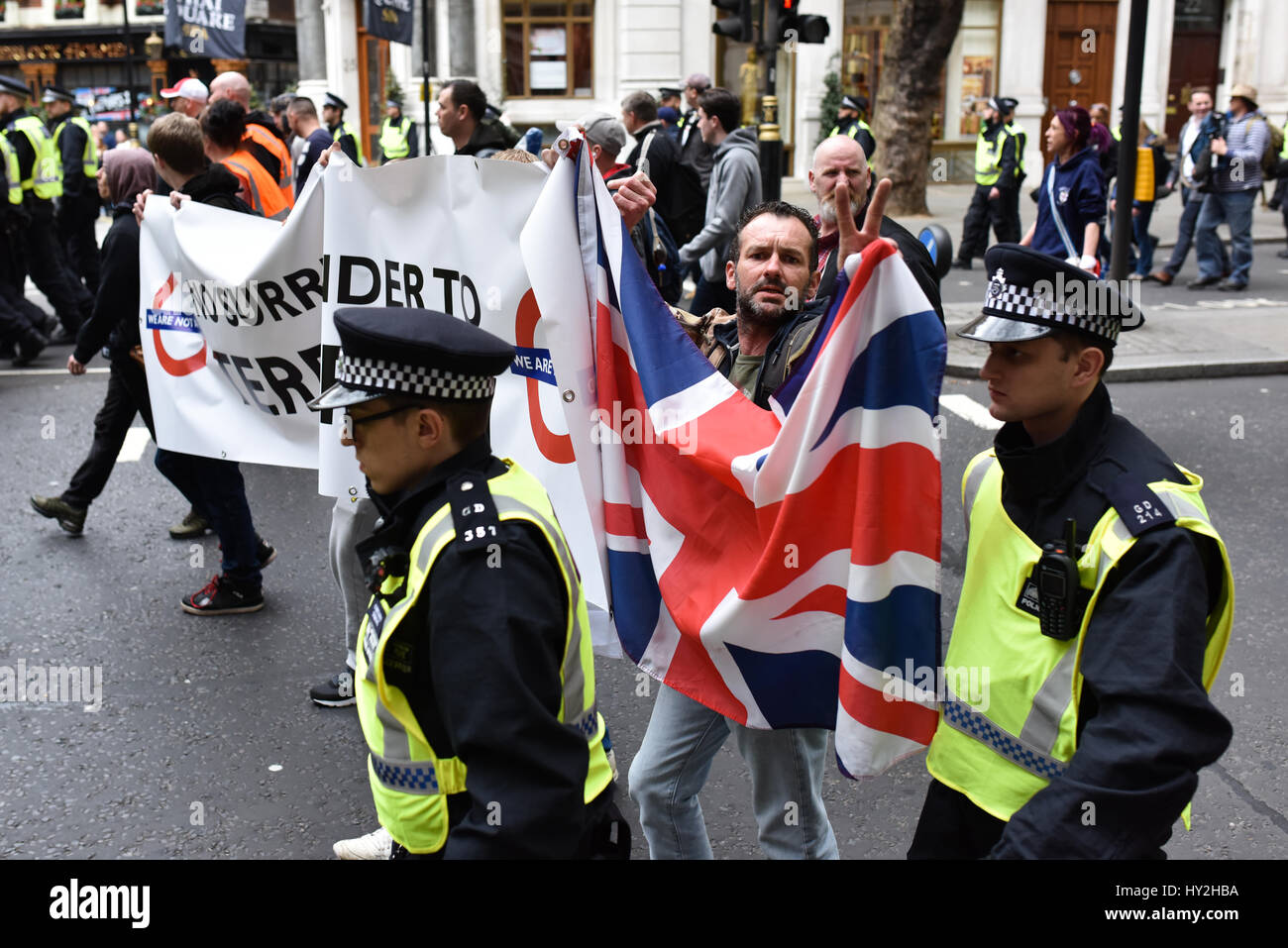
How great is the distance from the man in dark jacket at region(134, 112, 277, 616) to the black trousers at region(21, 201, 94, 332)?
243 inches

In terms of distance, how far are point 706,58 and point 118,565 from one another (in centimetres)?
2352

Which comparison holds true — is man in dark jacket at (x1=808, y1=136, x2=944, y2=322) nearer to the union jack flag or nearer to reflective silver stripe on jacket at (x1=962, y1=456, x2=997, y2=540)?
the union jack flag

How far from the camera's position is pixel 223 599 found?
18.3 feet

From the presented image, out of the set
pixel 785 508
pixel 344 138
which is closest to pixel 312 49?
pixel 344 138

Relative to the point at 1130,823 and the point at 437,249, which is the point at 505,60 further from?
the point at 1130,823

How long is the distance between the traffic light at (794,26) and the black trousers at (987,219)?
161 inches

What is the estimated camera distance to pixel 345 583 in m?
4.30

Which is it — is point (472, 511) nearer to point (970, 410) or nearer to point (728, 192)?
point (728, 192)

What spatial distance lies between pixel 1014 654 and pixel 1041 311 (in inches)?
23.4

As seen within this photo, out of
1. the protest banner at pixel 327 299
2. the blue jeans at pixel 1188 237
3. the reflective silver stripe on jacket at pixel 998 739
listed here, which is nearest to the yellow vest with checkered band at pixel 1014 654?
the reflective silver stripe on jacket at pixel 998 739

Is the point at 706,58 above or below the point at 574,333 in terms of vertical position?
above

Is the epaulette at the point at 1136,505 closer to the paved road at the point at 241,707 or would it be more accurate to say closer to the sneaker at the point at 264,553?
the paved road at the point at 241,707
